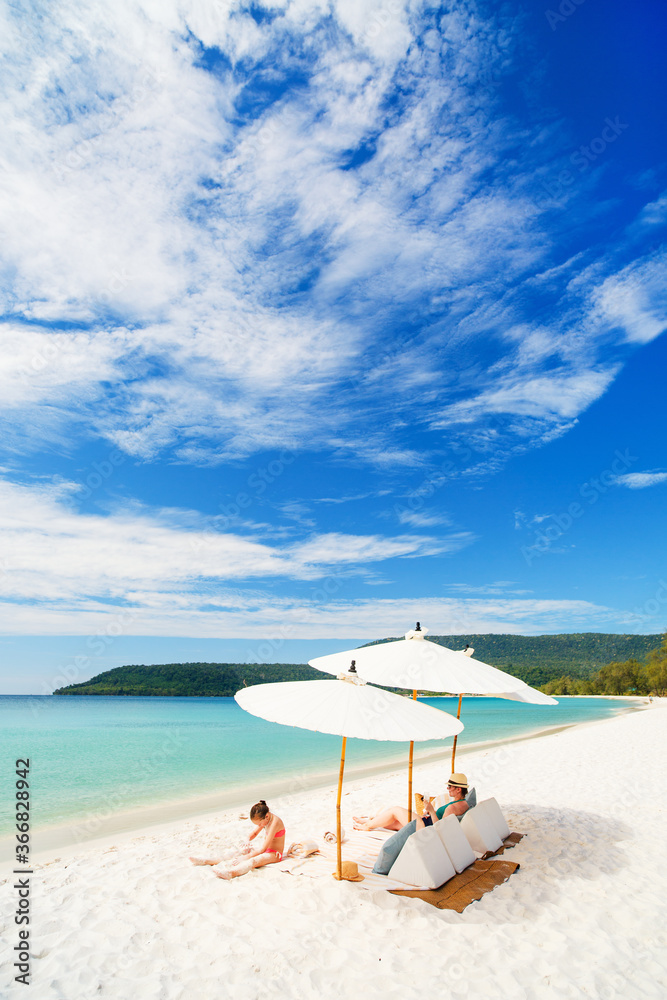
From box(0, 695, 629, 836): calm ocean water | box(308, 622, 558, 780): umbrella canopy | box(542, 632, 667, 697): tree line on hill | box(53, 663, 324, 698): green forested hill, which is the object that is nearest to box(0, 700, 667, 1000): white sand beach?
box(308, 622, 558, 780): umbrella canopy

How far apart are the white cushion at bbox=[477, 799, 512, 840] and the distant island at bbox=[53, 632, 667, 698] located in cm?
7385

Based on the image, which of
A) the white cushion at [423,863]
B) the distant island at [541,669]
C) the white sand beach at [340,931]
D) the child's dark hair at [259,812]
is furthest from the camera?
the distant island at [541,669]

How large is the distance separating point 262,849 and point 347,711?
2460 millimetres

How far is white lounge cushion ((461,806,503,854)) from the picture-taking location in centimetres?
602

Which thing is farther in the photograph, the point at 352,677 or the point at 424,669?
the point at 424,669

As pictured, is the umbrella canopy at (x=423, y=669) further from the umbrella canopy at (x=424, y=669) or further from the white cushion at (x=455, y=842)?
the white cushion at (x=455, y=842)

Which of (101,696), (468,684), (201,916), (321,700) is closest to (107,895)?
(201,916)

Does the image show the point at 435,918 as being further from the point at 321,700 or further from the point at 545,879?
the point at 321,700

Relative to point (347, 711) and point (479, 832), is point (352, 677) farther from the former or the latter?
point (479, 832)

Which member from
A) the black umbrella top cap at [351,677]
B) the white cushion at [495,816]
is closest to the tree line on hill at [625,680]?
the white cushion at [495,816]

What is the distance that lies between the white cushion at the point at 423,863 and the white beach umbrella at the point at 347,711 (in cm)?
63

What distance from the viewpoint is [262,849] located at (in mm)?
5840

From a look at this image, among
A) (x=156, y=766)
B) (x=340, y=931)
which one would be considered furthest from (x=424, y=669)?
(x=156, y=766)

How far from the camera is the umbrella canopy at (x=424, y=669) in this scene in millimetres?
5918
